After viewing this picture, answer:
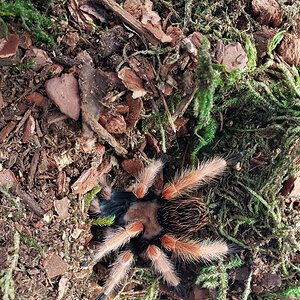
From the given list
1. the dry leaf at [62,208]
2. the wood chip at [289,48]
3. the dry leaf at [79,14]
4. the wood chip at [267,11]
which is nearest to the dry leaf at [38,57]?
the dry leaf at [79,14]

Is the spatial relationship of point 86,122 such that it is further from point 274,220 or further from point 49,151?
point 274,220

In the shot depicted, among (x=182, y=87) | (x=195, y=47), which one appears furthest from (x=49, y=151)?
(x=195, y=47)

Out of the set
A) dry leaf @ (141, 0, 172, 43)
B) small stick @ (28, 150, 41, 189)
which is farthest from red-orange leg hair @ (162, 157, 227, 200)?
small stick @ (28, 150, 41, 189)

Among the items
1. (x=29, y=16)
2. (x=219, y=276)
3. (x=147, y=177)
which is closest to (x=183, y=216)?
(x=147, y=177)

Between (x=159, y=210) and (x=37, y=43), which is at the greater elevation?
(x=37, y=43)

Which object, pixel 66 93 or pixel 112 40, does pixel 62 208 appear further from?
pixel 112 40

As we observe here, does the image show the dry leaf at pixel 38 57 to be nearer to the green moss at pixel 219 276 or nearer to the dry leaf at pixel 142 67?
the dry leaf at pixel 142 67
